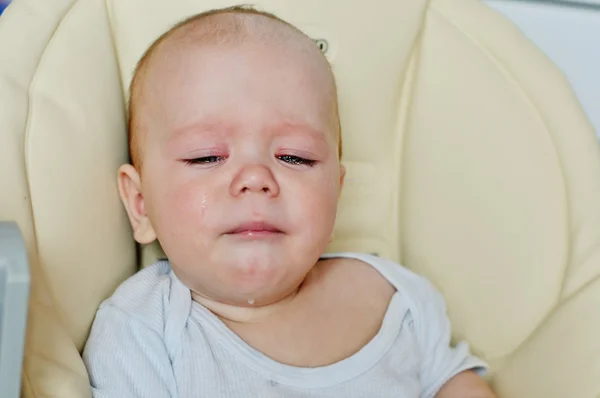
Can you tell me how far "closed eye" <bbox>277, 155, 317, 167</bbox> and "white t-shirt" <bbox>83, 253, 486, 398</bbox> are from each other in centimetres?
19

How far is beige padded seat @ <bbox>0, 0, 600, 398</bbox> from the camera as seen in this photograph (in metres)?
0.85

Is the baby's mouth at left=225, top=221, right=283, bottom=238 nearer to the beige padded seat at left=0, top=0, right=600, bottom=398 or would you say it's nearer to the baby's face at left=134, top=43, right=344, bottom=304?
the baby's face at left=134, top=43, right=344, bottom=304

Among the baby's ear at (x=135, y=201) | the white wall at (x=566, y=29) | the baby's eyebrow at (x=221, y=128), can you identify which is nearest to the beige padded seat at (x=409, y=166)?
the baby's ear at (x=135, y=201)

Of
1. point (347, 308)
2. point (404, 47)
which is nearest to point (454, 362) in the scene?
point (347, 308)

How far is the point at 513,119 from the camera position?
1.00 metres

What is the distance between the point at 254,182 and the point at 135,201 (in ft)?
0.65

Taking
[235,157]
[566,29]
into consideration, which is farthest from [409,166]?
[566,29]

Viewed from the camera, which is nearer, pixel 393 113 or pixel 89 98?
pixel 89 98

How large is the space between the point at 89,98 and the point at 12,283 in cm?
44

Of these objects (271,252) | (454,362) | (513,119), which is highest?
(513,119)

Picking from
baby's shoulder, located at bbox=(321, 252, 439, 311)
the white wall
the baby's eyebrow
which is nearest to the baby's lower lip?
the baby's eyebrow

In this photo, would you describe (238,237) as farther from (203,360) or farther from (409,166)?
(409,166)

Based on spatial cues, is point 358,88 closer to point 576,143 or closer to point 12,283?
point 576,143

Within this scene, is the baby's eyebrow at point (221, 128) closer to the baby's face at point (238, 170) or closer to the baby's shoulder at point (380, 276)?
the baby's face at point (238, 170)
